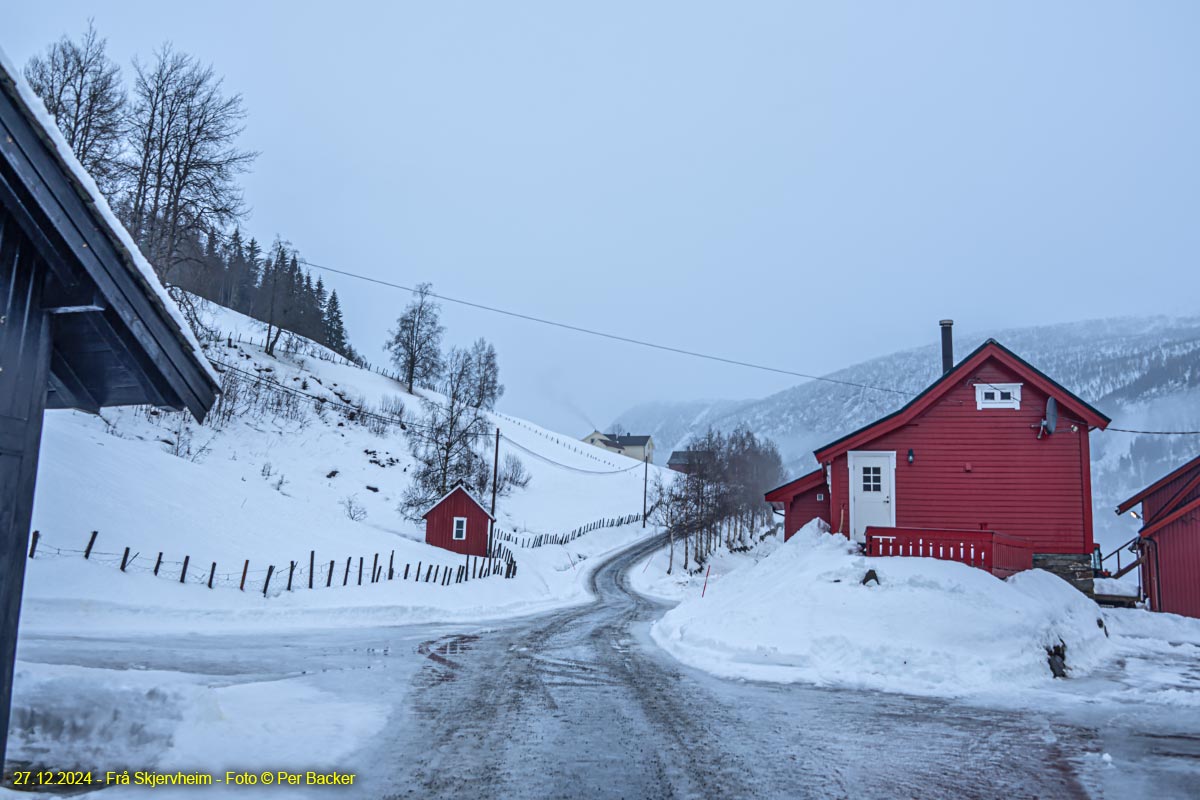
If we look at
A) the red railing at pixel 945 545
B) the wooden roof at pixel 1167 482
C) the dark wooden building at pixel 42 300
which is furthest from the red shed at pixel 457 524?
the dark wooden building at pixel 42 300

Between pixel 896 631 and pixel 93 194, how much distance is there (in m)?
13.7

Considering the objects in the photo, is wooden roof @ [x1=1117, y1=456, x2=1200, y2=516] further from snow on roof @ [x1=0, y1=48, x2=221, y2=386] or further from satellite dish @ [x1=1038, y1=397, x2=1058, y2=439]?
snow on roof @ [x1=0, y1=48, x2=221, y2=386]

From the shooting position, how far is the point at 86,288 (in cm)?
578

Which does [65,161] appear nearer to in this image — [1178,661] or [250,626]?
[250,626]

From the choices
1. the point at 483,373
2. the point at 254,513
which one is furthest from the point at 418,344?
the point at 254,513

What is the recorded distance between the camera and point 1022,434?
23.0m

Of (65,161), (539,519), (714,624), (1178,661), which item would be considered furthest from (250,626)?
(539,519)

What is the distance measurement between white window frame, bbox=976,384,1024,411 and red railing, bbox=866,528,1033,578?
5514 millimetres

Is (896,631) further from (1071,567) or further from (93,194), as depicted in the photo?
(93,194)

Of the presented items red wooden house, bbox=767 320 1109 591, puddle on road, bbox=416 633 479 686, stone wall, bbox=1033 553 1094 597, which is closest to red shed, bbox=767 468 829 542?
red wooden house, bbox=767 320 1109 591

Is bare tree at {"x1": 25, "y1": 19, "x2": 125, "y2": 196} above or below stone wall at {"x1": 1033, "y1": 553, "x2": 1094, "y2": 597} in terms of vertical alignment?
above

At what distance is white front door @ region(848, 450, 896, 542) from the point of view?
2358cm

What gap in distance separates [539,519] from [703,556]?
1515cm

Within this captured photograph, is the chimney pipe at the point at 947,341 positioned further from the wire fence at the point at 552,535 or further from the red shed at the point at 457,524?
the wire fence at the point at 552,535
